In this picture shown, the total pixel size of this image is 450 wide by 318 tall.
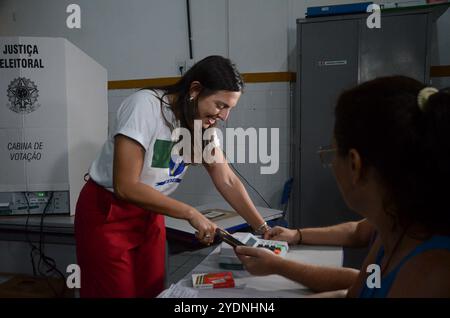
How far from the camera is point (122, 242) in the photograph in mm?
1275

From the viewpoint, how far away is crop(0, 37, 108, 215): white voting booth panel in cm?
187

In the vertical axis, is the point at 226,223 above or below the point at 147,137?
below

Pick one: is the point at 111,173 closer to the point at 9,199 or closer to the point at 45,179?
the point at 45,179

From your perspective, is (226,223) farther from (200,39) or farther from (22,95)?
(200,39)

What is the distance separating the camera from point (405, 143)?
62 centimetres

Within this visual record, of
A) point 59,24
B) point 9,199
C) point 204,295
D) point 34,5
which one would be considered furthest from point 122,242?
point 34,5

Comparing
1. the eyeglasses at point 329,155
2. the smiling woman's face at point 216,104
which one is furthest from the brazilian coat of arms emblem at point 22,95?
the eyeglasses at point 329,155

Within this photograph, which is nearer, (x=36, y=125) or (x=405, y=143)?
(x=405, y=143)

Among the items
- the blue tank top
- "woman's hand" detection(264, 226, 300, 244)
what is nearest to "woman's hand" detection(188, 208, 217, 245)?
"woman's hand" detection(264, 226, 300, 244)

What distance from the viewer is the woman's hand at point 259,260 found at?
986mm

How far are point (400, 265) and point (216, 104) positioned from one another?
0.83 metres

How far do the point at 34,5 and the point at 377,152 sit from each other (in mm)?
3911

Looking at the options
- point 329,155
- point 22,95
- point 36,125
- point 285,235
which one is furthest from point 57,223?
point 329,155

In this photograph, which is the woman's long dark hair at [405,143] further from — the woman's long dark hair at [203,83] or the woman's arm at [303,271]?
the woman's long dark hair at [203,83]
